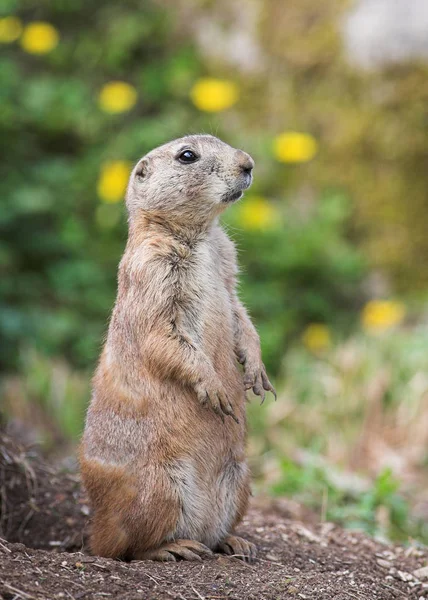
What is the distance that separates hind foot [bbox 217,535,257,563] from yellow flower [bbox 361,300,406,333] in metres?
4.32

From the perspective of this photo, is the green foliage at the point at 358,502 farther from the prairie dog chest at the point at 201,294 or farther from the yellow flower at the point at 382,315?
the yellow flower at the point at 382,315

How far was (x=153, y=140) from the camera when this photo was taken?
8867 mm

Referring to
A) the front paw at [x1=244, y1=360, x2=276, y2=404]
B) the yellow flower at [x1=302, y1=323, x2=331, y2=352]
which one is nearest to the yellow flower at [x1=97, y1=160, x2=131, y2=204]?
the yellow flower at [x1=302, y1=323, x2=331, y2=352]

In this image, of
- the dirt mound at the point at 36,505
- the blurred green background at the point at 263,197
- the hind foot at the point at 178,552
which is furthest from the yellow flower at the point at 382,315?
the hind foot at the point at 178,552

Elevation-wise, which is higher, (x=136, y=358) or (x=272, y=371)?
(x=272, y=371)

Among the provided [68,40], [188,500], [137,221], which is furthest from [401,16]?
[188,500]

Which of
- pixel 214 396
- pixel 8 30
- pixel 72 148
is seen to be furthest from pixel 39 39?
pixel 214 396

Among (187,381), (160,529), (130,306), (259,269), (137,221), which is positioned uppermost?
(259,269)

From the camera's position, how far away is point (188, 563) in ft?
12.7

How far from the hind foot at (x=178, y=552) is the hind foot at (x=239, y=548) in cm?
19

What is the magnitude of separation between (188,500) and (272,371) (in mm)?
4351

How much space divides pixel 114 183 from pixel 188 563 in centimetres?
507

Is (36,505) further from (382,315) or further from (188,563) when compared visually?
(382,315)

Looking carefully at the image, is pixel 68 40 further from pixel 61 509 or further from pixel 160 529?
pixel 160 529
